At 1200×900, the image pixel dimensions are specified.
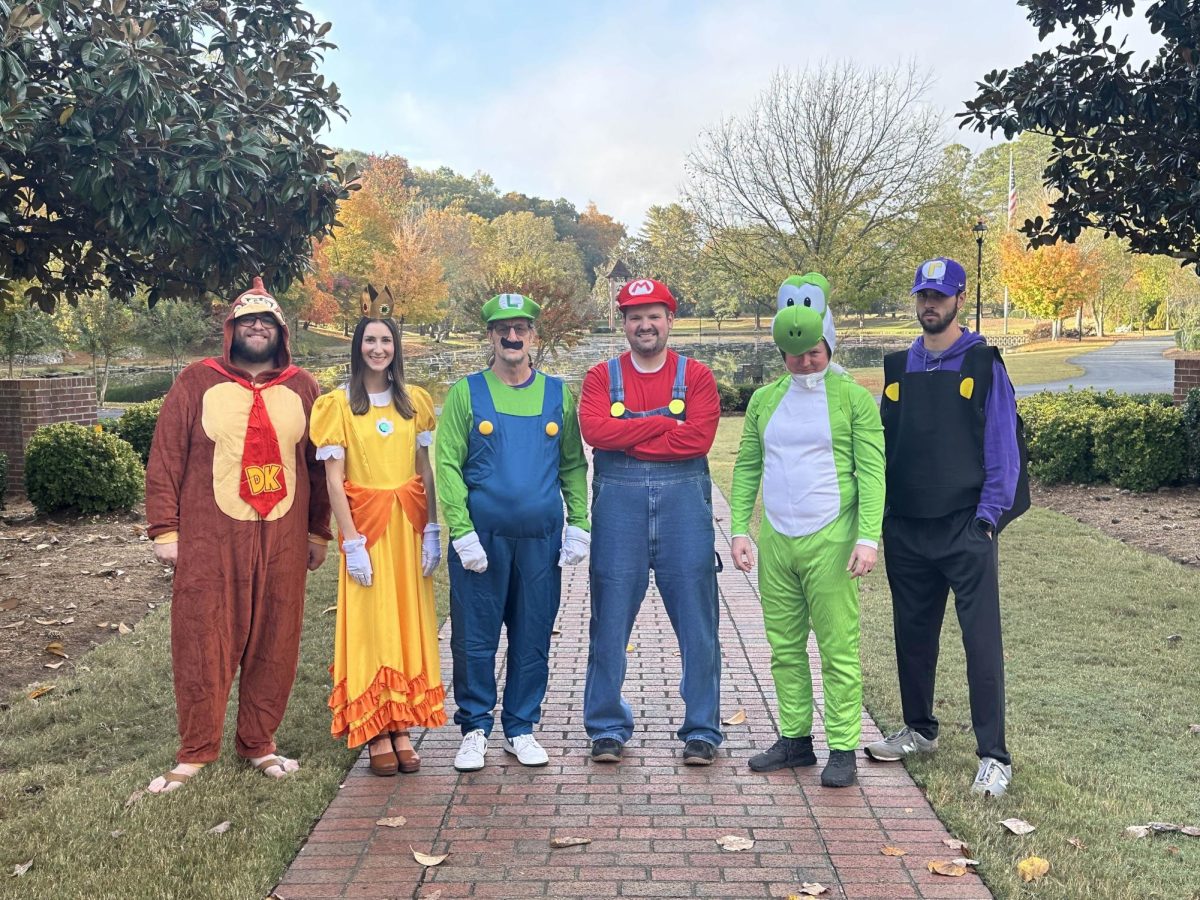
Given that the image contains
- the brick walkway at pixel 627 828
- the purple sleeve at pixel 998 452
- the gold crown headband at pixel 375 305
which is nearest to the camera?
the brick walkway at pixel 627 828

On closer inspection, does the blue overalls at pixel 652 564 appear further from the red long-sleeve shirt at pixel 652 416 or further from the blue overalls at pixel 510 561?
the blue overalls at pixel 510 561

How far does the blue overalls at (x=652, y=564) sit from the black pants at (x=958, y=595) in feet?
2.54

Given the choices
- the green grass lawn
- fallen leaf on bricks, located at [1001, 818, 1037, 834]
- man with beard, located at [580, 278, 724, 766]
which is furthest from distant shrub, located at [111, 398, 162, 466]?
fallen leaf on bricks, located at [1001, 818, 1037, 834]

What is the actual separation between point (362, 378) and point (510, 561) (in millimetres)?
962

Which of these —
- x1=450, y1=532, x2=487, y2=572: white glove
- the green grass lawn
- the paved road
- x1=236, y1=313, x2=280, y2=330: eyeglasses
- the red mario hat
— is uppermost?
the red mario hat

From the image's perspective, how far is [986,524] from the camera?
3980mm

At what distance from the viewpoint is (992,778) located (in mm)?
4012

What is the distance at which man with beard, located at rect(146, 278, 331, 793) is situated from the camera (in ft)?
13.5

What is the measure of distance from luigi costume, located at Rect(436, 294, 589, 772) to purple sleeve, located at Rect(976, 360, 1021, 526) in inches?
62.5

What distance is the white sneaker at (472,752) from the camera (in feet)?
14.1

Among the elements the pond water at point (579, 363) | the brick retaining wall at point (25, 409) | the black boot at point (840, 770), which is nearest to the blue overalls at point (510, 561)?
the black boot at point (840, 770)

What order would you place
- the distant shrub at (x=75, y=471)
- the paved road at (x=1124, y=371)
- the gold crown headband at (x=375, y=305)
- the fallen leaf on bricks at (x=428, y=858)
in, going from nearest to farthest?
1. the fallen leaf on bricks at (x=428, y=858)
2. the gold crown headband at (x=375, y=305)
3. the distant shrub at (x=75, y=471)
4. the paved road at (x=1124, y=371)

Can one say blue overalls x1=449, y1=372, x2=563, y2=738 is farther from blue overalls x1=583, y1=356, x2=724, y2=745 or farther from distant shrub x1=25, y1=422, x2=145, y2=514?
distant shrub x1=25, y1=422, x2=145, y2=514

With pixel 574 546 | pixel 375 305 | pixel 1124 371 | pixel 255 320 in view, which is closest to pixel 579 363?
pixel 1124 371
